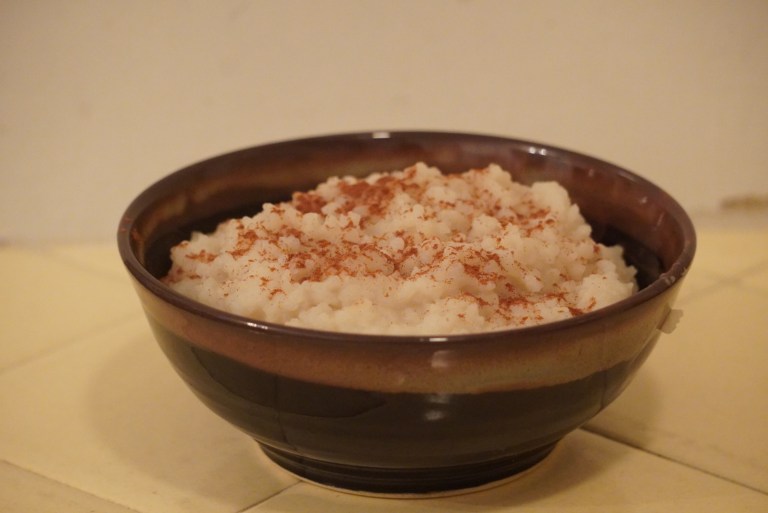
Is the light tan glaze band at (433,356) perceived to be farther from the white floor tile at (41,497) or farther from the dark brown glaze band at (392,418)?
the white floor tile at (41,497)

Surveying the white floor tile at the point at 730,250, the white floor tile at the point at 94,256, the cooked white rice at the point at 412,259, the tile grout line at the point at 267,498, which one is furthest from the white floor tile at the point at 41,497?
the white floor tile at the point at 730,250

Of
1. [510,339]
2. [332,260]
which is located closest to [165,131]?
[332,260]

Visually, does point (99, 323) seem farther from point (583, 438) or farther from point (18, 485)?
point (583, 438)

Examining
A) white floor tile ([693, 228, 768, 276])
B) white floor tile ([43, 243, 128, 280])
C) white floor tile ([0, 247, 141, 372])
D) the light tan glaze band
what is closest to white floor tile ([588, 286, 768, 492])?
white floor tile ([693, 228, 768, 276])

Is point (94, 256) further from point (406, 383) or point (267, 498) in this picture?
point (406, 383)

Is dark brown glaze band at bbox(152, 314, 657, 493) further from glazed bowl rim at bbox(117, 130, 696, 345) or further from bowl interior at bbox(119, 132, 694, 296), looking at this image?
bowl interior at bbox(119, 132, 694, 296)
